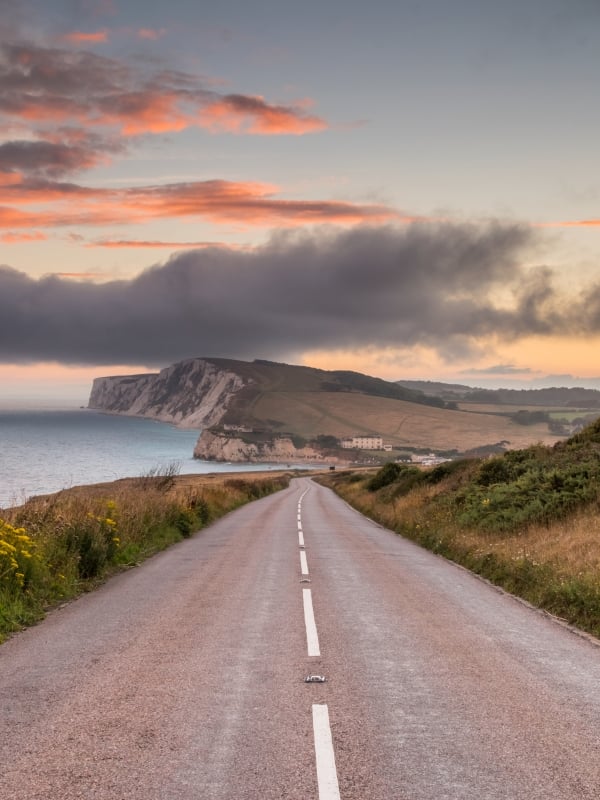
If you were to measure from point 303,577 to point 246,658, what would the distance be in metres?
6.59

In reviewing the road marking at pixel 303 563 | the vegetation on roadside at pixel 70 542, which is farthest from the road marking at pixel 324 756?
the road marking at pixel 303 563

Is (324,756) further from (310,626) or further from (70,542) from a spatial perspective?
(70,542)

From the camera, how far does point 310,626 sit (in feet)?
32.9

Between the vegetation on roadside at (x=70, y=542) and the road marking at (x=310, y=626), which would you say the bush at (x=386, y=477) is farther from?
the road marking at (x=310, y=626)

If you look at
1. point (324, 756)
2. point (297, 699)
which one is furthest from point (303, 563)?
point (324, 756)

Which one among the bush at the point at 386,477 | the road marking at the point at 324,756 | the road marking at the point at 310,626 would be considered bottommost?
the bush at the point at 386,477

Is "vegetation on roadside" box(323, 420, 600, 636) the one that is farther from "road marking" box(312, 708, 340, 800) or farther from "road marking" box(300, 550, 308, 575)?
"road marking" box(312, 708, 340, 800)

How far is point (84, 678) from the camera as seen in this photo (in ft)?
24.5

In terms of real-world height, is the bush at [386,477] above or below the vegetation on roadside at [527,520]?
below

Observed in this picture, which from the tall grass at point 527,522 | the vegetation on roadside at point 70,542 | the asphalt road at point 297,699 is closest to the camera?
the asphalt road at point 297,699

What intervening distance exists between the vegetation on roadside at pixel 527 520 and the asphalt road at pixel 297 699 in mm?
941

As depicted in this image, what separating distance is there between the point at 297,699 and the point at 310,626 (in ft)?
10.7

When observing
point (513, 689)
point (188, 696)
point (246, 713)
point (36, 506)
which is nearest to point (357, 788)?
point (246, 713)

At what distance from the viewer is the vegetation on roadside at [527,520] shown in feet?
41.6
